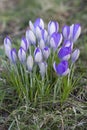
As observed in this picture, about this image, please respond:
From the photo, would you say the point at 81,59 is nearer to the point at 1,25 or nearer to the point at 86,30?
the point at 86,30

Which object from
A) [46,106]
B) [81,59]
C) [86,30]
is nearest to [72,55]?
[46,106]

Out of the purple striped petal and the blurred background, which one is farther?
the blurred background

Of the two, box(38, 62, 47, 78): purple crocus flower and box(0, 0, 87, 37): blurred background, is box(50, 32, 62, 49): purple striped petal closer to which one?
box(38, 62, 47, 78): purple crocus flower

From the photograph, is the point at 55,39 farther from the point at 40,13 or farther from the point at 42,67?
the point at 40,13

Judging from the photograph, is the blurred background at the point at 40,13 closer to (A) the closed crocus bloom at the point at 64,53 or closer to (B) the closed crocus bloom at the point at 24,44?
(B) the closed crocus bloom at the point at 24,44

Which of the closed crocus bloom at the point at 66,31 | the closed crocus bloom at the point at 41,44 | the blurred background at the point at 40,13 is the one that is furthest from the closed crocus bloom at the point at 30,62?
the blurred background at the point at 40,13

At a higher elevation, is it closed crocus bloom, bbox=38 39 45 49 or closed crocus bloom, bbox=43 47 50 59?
closed crocus bloom, bbox=38 39 45 49

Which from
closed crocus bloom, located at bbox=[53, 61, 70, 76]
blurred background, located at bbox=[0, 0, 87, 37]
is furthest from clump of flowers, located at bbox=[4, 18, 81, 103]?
blurred background, located at bbox=[0, 0, 87, 37]

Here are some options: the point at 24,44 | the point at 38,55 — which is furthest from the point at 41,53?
the point at 24,44
